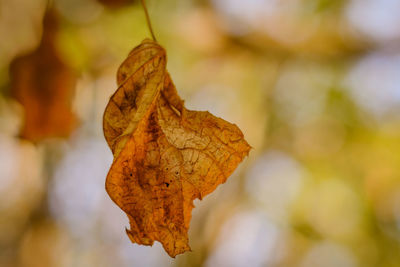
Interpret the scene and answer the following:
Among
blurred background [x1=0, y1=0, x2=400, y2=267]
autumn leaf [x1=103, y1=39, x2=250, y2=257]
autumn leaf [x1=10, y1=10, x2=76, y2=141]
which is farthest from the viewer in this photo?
blurred background [x1=0, y1=0, x2=400, y2=267]

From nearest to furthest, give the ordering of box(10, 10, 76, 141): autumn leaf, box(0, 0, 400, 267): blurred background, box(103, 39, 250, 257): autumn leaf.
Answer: box(103, 39, 250, 257): autumn leaf < box(10, 10, 76, 141): autumn leaf < box(0, 0, 400, 267): blurred background

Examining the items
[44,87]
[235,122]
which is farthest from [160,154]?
[235,122]

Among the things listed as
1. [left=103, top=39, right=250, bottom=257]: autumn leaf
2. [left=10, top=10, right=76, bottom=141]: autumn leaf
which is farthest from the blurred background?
[left=103, top=39, right=250, bottom=257]: autumn leaf

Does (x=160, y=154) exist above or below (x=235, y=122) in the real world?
below

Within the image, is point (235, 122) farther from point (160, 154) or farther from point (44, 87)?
point (160, 154)

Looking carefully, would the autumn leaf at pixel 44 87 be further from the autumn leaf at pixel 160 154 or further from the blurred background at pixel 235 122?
the autumn leaf at pixel 160 154

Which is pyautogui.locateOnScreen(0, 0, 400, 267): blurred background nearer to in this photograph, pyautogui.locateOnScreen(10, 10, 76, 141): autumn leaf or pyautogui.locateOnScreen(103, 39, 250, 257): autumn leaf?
pyautogui.locateOnScreen(10, 10, 76, 141): autumn leaf

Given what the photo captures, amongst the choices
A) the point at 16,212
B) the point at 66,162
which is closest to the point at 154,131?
the point at 66,162
